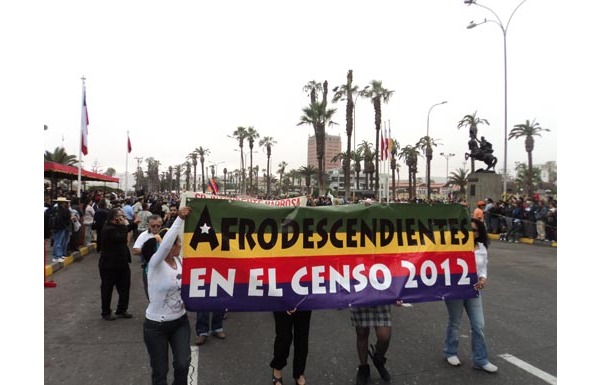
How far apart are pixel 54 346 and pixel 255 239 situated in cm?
335

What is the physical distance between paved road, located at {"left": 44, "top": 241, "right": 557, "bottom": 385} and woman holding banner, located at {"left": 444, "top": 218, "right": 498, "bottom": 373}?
0.12 m

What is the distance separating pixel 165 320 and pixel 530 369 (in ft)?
12.5

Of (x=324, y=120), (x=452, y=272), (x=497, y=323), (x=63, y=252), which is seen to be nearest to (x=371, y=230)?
(x=452, y=272)

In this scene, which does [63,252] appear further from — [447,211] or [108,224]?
[447,211]

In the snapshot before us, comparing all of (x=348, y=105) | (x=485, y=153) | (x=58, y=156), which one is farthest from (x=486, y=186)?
(x=58, y=156)

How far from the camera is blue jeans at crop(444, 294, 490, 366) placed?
4.47 m

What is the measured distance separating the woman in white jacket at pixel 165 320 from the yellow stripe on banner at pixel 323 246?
1.24 ft

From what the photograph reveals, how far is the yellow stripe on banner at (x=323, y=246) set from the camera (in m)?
3.98

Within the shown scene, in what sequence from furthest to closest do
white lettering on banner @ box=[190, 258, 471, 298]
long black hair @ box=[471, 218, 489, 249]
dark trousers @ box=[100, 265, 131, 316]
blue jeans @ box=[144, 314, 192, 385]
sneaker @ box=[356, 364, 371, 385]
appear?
1. dark trousers @ box=[100, 265, 131, 316]
2. long black hair @ box=[471, 218, 489, 249]
3. sneaker @ box=[356, 364, 371, 385]
4. white lettering on banner @ box=[190, 258, 471, 298]
5. blue jeans @ box=[144, 314, 192, 385]

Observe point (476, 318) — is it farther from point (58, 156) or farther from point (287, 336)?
point (58, 156)

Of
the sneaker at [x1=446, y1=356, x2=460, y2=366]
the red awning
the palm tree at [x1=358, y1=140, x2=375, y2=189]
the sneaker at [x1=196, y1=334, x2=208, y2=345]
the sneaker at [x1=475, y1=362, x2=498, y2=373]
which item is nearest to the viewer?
the sneaker at [x1=475, y1=362, x2=498, y2=373]

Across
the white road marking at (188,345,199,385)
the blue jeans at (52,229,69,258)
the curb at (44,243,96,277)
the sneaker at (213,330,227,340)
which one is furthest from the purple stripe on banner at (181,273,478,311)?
the blue jeans at (52,229,69,258)

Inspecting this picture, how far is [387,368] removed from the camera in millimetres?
4551

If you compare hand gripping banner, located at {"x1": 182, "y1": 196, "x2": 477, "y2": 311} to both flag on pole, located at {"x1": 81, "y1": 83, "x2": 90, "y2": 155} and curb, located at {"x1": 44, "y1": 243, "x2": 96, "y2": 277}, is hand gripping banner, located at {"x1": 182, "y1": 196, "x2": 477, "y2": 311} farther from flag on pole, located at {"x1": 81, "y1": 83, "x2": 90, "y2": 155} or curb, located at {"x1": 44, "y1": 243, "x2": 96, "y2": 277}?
flag on pole, located at {"x1": 81, "y1": 83, "x2": 90, "y2": 155}
